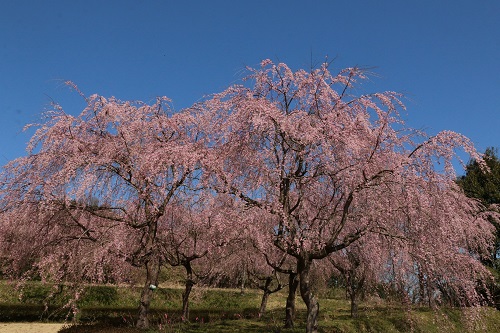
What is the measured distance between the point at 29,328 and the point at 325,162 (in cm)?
1420

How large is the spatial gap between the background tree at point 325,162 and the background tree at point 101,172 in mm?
1720

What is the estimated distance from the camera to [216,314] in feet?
80.4

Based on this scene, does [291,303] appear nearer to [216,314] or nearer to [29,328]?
[216,314]

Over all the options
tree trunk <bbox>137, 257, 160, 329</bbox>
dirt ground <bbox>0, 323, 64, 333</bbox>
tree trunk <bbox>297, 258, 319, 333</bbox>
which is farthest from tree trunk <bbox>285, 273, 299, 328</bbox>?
dirt ground <bbox>0, 323, 64, 333</bbox>

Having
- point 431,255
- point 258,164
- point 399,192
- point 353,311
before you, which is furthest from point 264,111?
point 353,311

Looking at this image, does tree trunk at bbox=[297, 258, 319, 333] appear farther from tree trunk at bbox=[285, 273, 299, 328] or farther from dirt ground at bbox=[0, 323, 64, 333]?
dirt ground at bbox=[0, 323, 64, 333]

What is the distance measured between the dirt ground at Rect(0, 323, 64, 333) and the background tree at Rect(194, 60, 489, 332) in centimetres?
1030

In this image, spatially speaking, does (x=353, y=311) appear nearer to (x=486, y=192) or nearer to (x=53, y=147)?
(x=53, y=147)

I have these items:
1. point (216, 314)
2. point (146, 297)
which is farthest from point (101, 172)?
point (216, 314)

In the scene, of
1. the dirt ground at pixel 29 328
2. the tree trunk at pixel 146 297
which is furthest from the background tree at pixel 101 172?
the dirt ground at pixel 29 328

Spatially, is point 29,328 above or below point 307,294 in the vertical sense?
below

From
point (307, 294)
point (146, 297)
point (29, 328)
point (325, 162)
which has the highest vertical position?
point (325, 162)

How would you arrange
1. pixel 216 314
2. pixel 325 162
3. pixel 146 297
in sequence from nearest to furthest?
pixel 325 162 → pixel 146 297 → pixel 216 314

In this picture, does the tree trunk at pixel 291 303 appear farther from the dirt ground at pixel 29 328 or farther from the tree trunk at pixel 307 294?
the dirt ground at pixel 29 328
